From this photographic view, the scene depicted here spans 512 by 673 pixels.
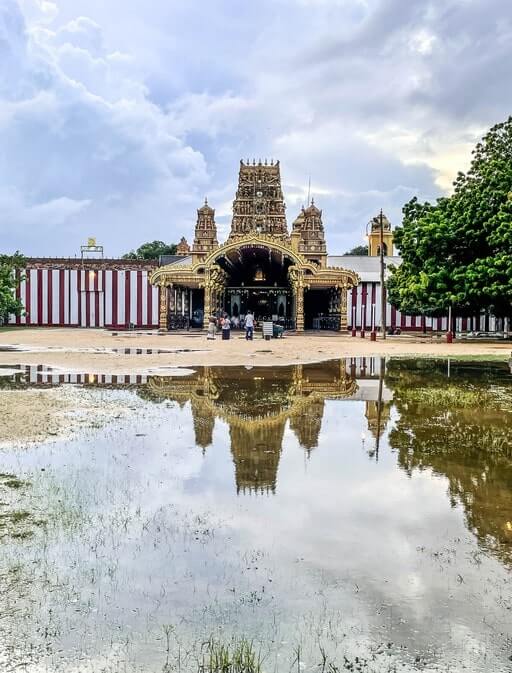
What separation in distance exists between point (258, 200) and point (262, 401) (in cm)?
5271

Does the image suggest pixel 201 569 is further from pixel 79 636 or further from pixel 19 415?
pixel 19 415

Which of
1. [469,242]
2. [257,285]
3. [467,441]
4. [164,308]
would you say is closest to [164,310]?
[164,308]

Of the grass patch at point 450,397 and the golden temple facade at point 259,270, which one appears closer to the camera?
the grass patch at point 450,397

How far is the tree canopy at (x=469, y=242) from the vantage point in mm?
26500

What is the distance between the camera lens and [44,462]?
21.1 ft

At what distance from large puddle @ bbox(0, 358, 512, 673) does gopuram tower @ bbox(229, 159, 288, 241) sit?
53486mm

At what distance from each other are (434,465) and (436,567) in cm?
257

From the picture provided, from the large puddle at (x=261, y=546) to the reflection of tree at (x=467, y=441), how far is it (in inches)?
1.4

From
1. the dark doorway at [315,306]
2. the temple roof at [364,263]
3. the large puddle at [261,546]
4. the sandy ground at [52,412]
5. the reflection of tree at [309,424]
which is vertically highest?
the temple roof at [364,263]

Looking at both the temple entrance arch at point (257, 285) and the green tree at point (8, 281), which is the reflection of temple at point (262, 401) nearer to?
the temple entrance arch at point (257, 285)

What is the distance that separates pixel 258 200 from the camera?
61344 millimetres

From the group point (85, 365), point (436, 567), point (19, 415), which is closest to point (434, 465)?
point (436, 567)

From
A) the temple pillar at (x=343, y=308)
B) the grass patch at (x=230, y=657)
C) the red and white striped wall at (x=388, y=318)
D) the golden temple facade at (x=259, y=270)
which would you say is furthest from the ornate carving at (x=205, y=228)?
the grass patch at (x=230, y=657)

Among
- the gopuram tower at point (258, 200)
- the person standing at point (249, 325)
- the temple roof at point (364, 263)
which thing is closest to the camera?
the person standing at point (249, 325)
